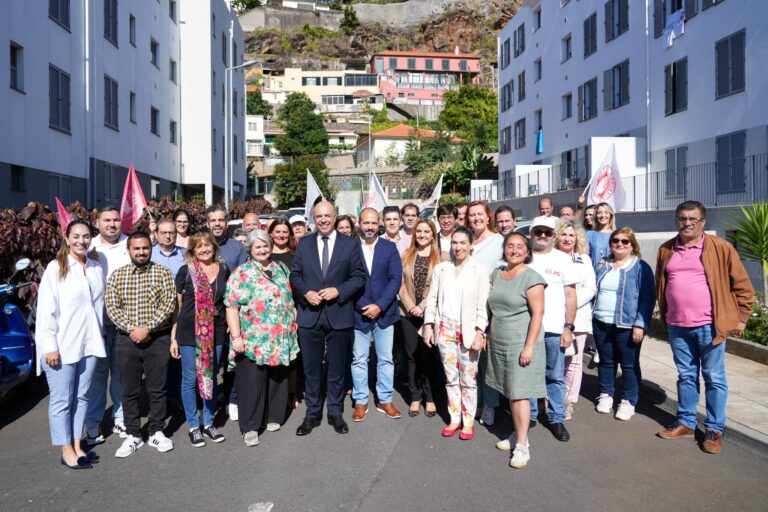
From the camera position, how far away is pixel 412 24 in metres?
111

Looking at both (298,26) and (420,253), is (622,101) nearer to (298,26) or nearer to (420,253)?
(420,253)

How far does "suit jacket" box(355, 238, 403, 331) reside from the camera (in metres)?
6.51

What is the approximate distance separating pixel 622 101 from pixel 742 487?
23892 millimetres

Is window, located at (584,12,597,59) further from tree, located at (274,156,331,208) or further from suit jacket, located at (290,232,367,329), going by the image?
suit jacket, located at (290,232,367,329)

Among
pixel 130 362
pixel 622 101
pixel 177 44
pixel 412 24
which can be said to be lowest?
pixel 130 362

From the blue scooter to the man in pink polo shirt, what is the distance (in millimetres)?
6278

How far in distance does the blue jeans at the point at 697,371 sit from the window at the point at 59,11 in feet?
56.5

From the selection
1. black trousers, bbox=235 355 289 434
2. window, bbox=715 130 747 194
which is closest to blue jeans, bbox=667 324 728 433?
black trousers, bbox=235 355 289 434

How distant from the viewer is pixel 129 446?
5570 mm

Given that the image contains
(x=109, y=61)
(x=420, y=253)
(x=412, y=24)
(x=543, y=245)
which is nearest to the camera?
(x=543, y=245)

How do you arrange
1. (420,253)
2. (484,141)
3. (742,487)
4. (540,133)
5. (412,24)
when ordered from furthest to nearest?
(412,24), (484,141), (540,133), (420,253), (742,487)

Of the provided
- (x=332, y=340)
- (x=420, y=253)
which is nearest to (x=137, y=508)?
(x=332, y=340)

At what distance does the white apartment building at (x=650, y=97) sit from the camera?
741 inches

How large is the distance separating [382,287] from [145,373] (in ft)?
7.76
